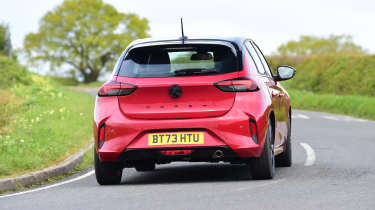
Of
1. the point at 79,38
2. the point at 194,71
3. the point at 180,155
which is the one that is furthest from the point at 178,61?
the point at 79,38

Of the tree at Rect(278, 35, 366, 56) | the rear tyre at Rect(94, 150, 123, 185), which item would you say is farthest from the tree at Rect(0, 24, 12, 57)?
the tree at Rect(278, 35, 366, 56)

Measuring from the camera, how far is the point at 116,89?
814 cm

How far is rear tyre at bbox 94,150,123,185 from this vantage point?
27.6 ft

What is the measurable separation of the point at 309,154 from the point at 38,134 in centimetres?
494

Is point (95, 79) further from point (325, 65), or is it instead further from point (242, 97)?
point (242, 97)

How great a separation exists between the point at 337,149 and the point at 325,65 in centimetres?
3150

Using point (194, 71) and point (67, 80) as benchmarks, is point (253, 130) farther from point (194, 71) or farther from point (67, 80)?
point (67, 80)

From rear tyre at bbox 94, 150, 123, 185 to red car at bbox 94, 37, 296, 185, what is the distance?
40 millimetres

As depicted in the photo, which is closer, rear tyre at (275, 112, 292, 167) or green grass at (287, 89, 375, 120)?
rear tyre at (275, 112, 292, 167)

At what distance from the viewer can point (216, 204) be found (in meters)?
6.61

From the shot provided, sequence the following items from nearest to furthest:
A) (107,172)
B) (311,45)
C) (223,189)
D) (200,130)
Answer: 1. (223,189)
2. (200,130)
3. (107,172)
4. (311,45)

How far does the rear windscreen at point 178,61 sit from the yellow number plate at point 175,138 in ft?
2.16

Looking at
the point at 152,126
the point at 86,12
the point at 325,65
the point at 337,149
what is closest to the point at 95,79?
the point at 86,12

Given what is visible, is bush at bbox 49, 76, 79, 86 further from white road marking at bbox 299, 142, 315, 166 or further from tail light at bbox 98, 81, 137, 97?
tail light at bbox 98, 81, 137, 97
